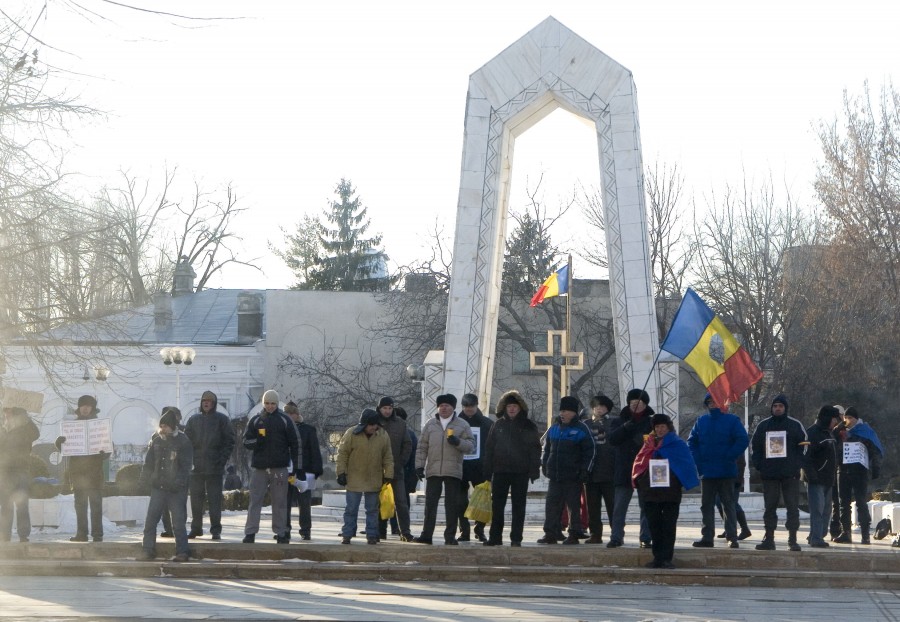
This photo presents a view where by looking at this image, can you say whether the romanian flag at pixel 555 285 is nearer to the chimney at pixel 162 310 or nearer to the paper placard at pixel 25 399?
the paper placard at pixel 25 399

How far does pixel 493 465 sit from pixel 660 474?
227 cm

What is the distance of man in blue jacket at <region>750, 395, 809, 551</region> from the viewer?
14.4m

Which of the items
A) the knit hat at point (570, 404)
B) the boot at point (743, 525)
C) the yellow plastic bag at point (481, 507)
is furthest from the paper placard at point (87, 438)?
the boot at point (743, 525)

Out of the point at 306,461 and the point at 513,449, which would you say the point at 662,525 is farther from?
the point at 306,461

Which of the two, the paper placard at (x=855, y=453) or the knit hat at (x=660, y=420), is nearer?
the knit hat at (x=660, y=420)

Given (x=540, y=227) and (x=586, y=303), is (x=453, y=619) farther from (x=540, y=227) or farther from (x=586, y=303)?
(x=586, y=303)

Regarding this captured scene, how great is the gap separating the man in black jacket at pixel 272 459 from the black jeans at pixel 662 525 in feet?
14.2

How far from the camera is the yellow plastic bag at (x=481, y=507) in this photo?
15.6 m

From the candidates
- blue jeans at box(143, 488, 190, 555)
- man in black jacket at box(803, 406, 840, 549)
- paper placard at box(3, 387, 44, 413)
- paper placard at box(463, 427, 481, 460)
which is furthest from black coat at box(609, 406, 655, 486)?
paper placard at box(3, 387, 44, 413)

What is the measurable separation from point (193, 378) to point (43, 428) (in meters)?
5.42

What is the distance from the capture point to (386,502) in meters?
15.7

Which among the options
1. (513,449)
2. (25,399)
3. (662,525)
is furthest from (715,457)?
(25,399)

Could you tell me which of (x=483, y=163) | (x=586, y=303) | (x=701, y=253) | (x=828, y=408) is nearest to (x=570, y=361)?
(x=483, y=163)

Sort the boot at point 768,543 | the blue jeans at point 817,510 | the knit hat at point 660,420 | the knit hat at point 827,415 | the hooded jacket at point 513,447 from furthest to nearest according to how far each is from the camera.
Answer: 1. the knit hat at point 827,415
2. the blue jeans at point 817,510
3. the hooded jacket at point 513,447
4. the boot at point 768,543
5. the knit hat at point 660,420
